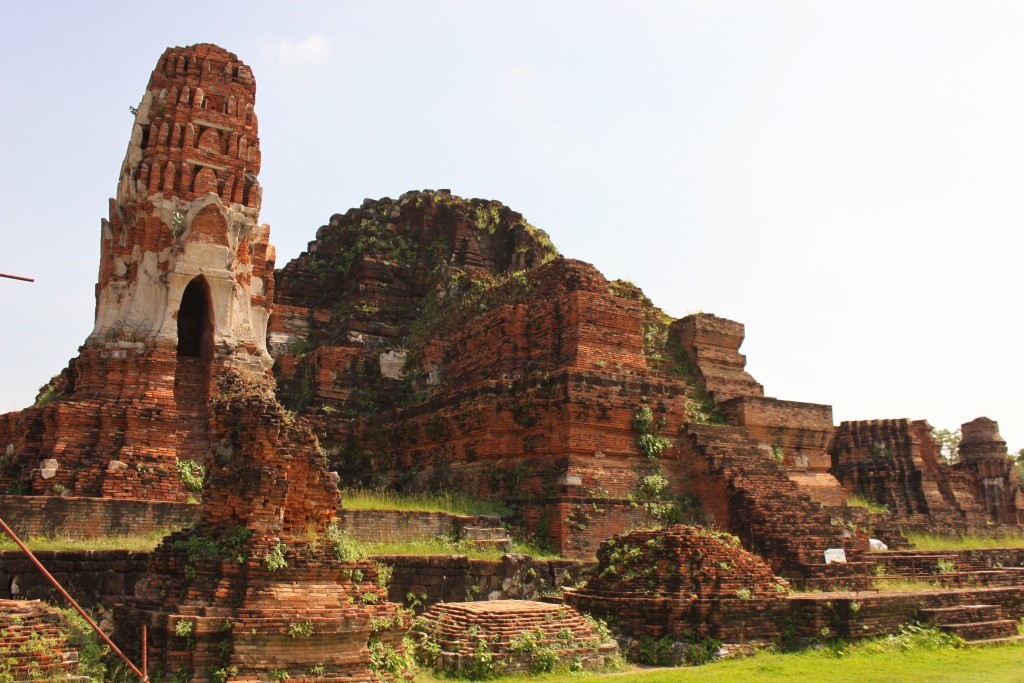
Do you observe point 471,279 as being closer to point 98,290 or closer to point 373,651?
point 98,290

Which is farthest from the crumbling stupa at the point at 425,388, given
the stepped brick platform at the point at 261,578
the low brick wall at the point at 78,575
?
the stepped brick platform at the point at 261,578

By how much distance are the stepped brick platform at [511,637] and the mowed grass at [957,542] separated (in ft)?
33.3

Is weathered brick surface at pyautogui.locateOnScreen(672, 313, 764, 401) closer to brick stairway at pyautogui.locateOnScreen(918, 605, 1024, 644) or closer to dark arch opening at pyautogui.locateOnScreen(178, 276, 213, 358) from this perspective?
brick stairway at pyautogui.locateOnScreen(918, 605, 1024, 644)

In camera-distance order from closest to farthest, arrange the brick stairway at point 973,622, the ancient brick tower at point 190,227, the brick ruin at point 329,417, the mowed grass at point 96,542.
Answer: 1. the brick ruin at point 329,417
2. the mowed grass at point 96,542
3. the brick stairway at point 973,622
4. the ancient brick tower at point 190,227

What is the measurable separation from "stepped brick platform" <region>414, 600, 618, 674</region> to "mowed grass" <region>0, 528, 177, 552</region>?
3306 mm

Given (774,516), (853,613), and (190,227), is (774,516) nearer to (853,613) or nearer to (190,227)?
(853,613)

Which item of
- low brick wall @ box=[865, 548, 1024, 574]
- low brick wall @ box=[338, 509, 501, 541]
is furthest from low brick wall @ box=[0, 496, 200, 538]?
low brick wall @ box=[865, 548, 1024, 574]

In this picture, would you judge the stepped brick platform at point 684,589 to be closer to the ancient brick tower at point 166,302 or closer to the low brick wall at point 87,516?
the low brick wall at point 87,516

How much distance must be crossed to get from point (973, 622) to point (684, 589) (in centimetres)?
436

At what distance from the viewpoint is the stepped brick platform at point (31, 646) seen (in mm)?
7320

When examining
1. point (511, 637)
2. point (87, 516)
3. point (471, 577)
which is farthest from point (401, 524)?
point (87, 516)

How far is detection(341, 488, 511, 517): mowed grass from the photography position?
1374cm

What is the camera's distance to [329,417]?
61.5 ft

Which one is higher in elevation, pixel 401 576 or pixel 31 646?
pixel 401 576
